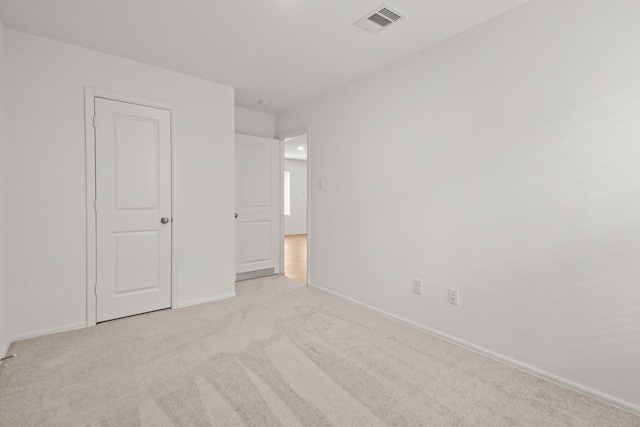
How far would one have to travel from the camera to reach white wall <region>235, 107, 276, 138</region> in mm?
4332

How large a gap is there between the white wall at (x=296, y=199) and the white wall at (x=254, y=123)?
4.93m

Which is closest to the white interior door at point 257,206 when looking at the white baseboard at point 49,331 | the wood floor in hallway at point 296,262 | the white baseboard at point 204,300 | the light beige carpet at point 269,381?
the wood floor in hallway at point 296,262

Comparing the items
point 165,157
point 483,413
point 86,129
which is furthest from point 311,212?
point 483,413

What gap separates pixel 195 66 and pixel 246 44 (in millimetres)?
746

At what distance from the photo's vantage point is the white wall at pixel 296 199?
9.71 m

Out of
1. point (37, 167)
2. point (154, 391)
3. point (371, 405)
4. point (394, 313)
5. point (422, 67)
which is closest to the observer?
point (371, 405)

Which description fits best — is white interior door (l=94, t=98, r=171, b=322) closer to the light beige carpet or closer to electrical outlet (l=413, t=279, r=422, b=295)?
the light beige carpet

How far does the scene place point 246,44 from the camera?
2557 mm

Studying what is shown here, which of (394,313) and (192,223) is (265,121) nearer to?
(192,223)

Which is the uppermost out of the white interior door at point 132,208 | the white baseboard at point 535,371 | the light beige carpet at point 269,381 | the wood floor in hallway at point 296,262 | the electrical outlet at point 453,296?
the white interior door at point 132,208

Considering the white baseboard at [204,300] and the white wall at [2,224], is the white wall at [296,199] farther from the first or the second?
the white wall at [2,224]

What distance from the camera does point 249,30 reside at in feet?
7.72

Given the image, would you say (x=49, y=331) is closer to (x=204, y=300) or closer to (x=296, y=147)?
(x=204, y=300)

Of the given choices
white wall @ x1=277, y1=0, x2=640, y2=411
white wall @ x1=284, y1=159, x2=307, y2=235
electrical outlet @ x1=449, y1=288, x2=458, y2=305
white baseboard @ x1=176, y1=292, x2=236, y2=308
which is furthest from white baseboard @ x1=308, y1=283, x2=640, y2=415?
white wall @ x1=284, y1=159, x2=307, y2=235
